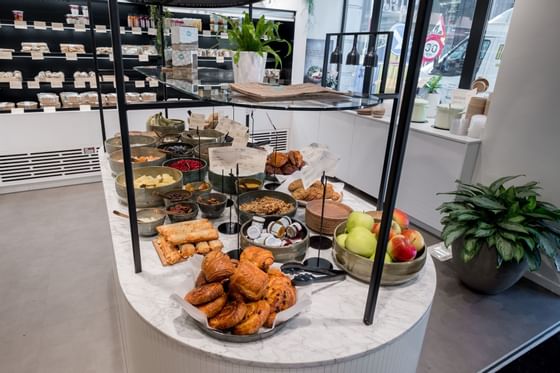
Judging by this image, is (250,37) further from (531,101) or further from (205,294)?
(531,101)

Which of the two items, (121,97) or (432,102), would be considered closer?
(121,97)

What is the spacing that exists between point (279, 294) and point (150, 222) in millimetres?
716

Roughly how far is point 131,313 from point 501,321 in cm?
236

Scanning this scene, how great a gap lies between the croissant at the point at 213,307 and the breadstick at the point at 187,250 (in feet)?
1.25

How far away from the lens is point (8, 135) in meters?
3.80

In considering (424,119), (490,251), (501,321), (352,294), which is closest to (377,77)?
(424,119)

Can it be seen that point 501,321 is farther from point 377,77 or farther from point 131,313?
point 377,77

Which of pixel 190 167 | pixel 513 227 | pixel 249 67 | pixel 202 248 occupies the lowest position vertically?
pixel 513 227

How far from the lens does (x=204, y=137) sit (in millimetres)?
2502

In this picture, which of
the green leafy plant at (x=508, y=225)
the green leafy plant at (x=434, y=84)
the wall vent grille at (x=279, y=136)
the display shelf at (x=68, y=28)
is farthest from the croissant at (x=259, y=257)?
the wall vent grille at (x=279, y=136)

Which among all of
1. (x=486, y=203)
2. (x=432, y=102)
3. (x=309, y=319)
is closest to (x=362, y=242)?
(x=309, y=319)

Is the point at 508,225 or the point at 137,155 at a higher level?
the point at 137,155

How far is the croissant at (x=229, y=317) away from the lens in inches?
39.1

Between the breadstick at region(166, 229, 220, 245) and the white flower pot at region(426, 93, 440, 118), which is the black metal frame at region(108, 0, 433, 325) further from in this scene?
the white flower pot at region(426, 93, 440, 118)
